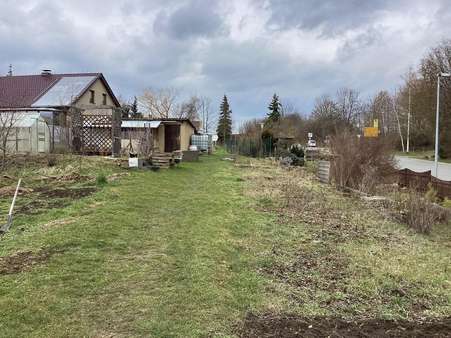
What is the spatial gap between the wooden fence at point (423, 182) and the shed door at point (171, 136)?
2215cm

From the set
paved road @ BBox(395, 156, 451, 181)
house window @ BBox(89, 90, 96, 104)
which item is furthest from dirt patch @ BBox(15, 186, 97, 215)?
house window @ BBox(89, 90, 96, 104)

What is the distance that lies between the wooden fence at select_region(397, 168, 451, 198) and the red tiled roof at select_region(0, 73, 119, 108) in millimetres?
25363

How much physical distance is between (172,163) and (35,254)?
16054 millimetres

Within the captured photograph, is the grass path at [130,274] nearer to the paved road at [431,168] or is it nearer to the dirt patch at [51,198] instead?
the dirt patch at [51,198]

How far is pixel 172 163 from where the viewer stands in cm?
2161

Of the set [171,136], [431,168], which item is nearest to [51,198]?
[171,136]

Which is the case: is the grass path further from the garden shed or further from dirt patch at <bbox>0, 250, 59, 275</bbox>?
the garden shed

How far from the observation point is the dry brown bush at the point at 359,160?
1589 cm

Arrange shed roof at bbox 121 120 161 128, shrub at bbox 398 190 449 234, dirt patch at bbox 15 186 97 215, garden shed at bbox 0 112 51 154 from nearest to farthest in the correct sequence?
dirt patch at bbox 15 186 97 215, shrub at bbox 398 190 449 234, garden shed at bbox 0 112 51 154, shed roof at bbox 121 120 161 128

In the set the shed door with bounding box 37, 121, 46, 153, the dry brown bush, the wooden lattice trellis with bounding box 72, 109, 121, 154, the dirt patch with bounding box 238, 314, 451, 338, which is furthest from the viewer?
the wooden lattice trellis with bounding box 72, 109, 121, 154

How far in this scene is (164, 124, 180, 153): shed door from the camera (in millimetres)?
35938

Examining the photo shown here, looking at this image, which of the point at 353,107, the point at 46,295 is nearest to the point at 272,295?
the point at 46,295

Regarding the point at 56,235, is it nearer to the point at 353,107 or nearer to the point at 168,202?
the point at 168,202

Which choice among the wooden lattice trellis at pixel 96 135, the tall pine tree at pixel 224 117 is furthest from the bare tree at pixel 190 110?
the wooden lattice trellis at pixel 96 135
